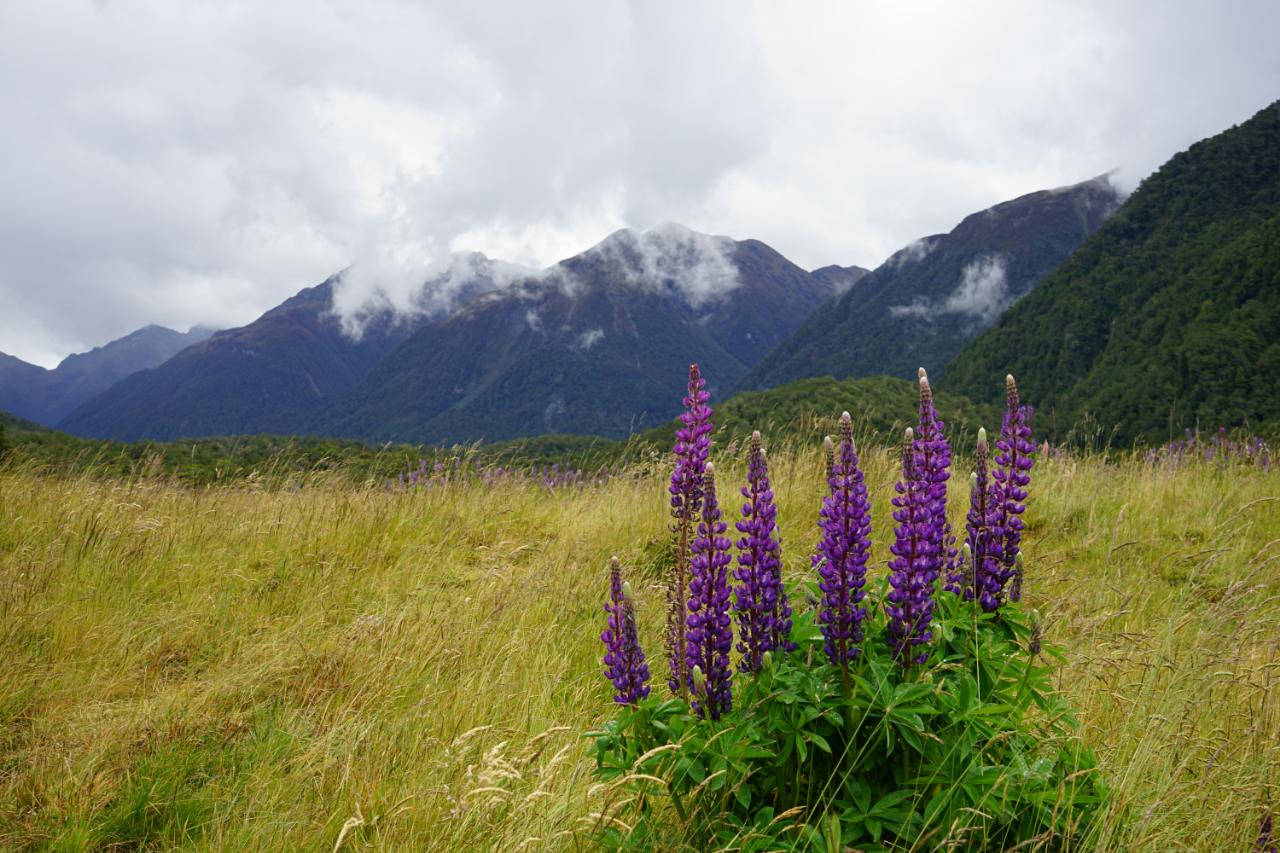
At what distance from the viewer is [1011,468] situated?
3010mm

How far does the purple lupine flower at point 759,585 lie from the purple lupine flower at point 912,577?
371 millimetres

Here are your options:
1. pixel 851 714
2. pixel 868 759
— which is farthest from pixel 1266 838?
pixel 851 714

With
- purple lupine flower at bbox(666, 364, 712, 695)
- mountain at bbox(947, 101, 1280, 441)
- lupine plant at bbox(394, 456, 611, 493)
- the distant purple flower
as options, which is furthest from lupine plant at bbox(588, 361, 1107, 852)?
mountain at bbox(947, 101, 1280, 441)

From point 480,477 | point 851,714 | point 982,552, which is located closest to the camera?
point 851,714

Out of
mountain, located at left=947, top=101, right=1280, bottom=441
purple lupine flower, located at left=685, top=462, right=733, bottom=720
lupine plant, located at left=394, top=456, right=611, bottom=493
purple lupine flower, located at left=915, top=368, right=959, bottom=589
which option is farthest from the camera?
mountain, located at left=947, top=101, right=1280, bottom=441

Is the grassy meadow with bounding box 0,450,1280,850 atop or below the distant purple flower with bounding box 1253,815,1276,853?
atop

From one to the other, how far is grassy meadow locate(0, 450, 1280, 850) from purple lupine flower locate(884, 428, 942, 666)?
15.7 inches

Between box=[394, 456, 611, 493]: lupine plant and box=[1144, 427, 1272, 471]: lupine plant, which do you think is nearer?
box=[394, 456, 611, 493]: lupine plant

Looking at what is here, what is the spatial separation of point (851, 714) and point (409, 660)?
2646 millimetres

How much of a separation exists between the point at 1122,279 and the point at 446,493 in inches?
5064

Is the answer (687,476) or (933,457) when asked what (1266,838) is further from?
(687,476)

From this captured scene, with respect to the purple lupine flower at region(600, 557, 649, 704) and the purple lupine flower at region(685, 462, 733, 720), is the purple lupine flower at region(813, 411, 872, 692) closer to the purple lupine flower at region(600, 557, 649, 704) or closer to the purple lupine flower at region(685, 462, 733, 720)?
the purple lupine flower at region(685, 462, 733, 720)

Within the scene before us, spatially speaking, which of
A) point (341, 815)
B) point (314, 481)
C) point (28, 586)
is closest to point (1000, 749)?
point (341, 815)

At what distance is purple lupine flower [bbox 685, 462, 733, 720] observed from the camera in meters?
2.46
